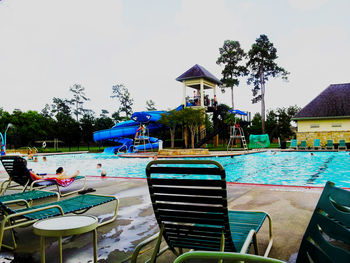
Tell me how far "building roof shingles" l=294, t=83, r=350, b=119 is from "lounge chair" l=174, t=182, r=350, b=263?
1176 inches

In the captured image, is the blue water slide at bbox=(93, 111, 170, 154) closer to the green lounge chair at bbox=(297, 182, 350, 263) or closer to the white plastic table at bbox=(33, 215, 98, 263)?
the white plastic table at bbox=(33, 215, 98, 263)

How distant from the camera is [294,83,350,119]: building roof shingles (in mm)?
27594

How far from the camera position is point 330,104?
1139 inches

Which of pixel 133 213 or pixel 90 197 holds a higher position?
pixel 90 197

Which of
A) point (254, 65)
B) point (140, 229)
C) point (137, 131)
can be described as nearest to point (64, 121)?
point (137, 131)

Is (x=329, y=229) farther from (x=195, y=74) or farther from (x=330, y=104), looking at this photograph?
(x=330, y=104)

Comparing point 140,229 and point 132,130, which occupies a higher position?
point 132,130

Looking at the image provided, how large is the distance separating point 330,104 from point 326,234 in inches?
1267

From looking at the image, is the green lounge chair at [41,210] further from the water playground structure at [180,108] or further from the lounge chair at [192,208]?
the water playground structure at [180,108]

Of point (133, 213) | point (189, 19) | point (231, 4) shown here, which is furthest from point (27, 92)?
point (133, 213)

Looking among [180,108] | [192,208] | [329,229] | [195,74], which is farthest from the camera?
[195,74]

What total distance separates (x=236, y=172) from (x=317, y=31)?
1609 centimetres

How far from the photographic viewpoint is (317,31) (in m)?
21.5

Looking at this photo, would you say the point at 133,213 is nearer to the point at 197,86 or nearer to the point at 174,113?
the point at 174,113
